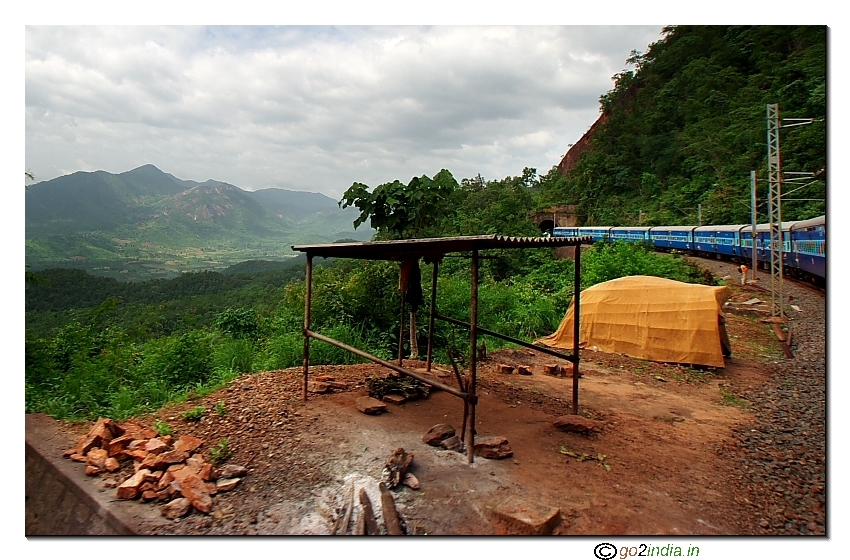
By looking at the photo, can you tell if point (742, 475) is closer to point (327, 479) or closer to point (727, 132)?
point (327, 479)

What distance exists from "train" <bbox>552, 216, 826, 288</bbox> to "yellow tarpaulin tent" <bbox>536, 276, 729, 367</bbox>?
106 cm

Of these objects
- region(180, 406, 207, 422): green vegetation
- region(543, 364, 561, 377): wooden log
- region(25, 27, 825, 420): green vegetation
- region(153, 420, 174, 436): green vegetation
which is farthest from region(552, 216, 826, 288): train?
region(153, 420, 174, 436): green vegetation

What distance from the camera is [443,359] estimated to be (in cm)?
694

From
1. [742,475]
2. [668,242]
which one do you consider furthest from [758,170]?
[742,475]

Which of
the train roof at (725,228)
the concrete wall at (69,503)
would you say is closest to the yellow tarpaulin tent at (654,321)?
the concrete wall at (69,503)

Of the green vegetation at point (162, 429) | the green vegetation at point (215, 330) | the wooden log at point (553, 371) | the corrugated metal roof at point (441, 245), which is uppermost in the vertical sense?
the corrugated metal roof at point (441, 245)

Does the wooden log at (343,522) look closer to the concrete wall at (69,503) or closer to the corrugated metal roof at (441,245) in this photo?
the concrete wall at (69,503)

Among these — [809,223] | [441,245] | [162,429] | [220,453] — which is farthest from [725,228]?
[162,429]

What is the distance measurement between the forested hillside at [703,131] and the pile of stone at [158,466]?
190 inches

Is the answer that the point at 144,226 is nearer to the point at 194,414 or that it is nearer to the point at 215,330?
the point at 215,330

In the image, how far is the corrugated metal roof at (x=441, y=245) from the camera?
3.01m

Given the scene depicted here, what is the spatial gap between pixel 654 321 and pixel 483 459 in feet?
15.3

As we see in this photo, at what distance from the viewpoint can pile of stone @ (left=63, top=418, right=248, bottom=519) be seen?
273cm

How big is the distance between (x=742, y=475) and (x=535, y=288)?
30.5 ft
